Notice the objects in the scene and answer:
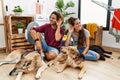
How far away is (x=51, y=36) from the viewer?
282cm

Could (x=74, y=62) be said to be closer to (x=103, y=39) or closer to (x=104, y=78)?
(x=104, y=78)

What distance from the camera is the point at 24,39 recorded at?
350 centimetres

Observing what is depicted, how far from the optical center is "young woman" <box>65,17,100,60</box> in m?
2.75

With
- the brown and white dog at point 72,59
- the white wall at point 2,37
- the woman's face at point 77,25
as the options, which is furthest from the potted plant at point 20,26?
the brown and white dog at point 72,59

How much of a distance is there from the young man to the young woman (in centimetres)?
17

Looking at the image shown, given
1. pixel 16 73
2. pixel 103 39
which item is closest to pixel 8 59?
pixel 16 73

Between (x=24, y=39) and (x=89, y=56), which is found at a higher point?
(x=24, y=39)

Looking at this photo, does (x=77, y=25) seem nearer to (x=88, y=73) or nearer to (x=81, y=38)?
(x=81, y=38)

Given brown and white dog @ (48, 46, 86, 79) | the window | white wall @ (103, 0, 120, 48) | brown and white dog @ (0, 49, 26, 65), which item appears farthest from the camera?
the window

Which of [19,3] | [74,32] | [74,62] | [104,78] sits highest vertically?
[19,3]

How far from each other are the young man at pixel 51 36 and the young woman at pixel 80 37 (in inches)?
6.7

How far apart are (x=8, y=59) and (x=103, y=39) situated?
2.51 metres

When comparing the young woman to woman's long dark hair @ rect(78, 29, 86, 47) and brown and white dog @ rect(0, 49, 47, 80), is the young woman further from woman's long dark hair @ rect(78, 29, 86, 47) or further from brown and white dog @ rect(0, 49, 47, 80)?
brown and white dog @ rect(0, 49, 47, 80)

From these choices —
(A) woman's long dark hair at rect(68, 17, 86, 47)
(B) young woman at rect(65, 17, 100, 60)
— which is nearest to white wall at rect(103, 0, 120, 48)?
(B) young woman at rect(65, 17, 100, 60)
